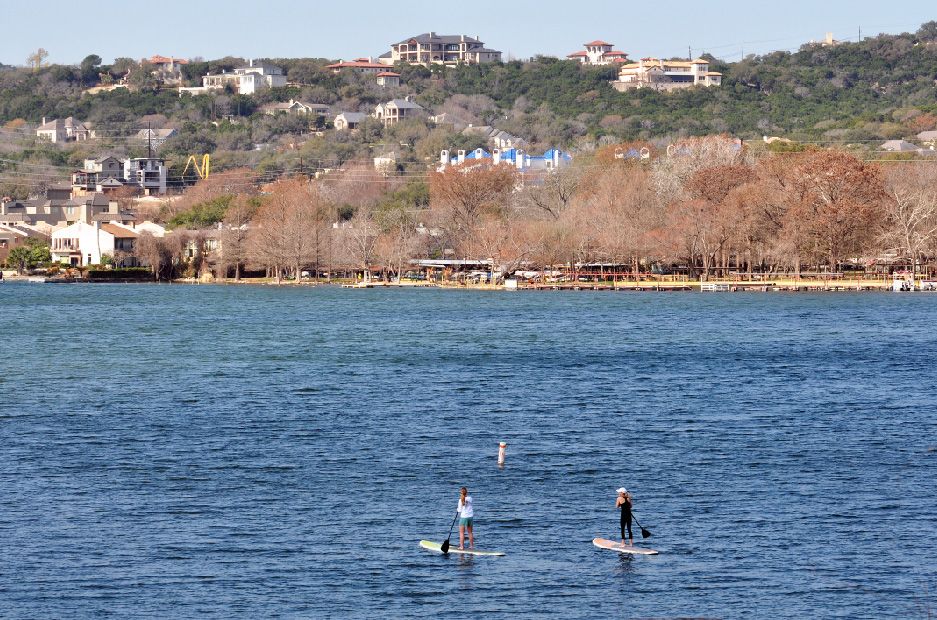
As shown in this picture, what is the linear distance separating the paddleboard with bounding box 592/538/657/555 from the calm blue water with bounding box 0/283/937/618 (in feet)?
0.66

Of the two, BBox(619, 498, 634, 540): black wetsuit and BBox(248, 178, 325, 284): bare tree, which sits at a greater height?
BBox(248, 178, 325, 284): bare tree

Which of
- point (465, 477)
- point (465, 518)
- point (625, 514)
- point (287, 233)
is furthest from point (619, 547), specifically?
point (287, 233)

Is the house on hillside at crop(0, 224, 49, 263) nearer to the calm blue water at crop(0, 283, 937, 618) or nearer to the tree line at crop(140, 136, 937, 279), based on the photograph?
the tree line at crop(140, 136, 937, 279)

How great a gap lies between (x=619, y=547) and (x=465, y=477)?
752 cm

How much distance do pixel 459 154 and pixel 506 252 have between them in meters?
78.4

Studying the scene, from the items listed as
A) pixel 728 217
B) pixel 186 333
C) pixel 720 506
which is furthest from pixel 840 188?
pixel 720 506

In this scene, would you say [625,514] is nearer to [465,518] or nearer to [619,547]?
[619,547]

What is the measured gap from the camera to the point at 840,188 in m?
107

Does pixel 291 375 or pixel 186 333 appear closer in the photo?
pixel 291 375

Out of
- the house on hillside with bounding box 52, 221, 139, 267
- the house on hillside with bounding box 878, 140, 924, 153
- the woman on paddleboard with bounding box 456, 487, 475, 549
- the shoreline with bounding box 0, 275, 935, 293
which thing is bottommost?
the woman on paddleboard with bounding box 456, 487, 475, 549

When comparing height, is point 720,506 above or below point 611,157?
below

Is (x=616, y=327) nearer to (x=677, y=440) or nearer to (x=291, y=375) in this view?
(x=291, y=375)

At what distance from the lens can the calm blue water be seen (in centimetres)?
2541

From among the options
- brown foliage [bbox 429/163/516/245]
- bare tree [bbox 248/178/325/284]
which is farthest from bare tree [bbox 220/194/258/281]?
brown foliage [bbox 429/163/516/245]
